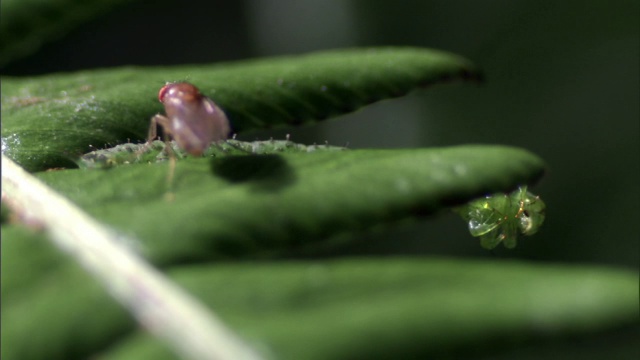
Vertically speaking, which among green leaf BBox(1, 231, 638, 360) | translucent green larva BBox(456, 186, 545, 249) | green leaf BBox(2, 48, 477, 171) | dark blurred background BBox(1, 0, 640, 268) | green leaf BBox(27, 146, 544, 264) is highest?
dark blurred background BBox(1, 0, 640, 268)

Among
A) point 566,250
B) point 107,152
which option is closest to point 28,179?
point 107,152

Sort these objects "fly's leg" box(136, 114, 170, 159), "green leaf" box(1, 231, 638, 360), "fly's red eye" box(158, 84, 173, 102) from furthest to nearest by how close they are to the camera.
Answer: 1. "fly's red eye" box(158, 84, 173, 102)
2. "fly's leg" box(136, 114, 170, 159)
3. "green leaf" box(1, 231, 638, 360)

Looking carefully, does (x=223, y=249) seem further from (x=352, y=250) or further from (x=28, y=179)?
(x=352, y=250)

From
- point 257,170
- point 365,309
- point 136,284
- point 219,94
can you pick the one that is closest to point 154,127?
point 219,94

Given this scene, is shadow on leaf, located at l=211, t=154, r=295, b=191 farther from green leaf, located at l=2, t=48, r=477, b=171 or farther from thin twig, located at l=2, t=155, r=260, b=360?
green leaf, located at l=2, t=48, r=477, b=171

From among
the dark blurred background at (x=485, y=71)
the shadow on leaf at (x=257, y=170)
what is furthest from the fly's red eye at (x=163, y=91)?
the dark blurred background at (x=485, y=71)

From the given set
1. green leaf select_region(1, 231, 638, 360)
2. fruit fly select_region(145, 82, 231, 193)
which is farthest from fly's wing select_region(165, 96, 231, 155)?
green leaf select_region(1, 231, 638, 360)

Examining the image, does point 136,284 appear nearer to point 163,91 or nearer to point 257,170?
point 257,170
